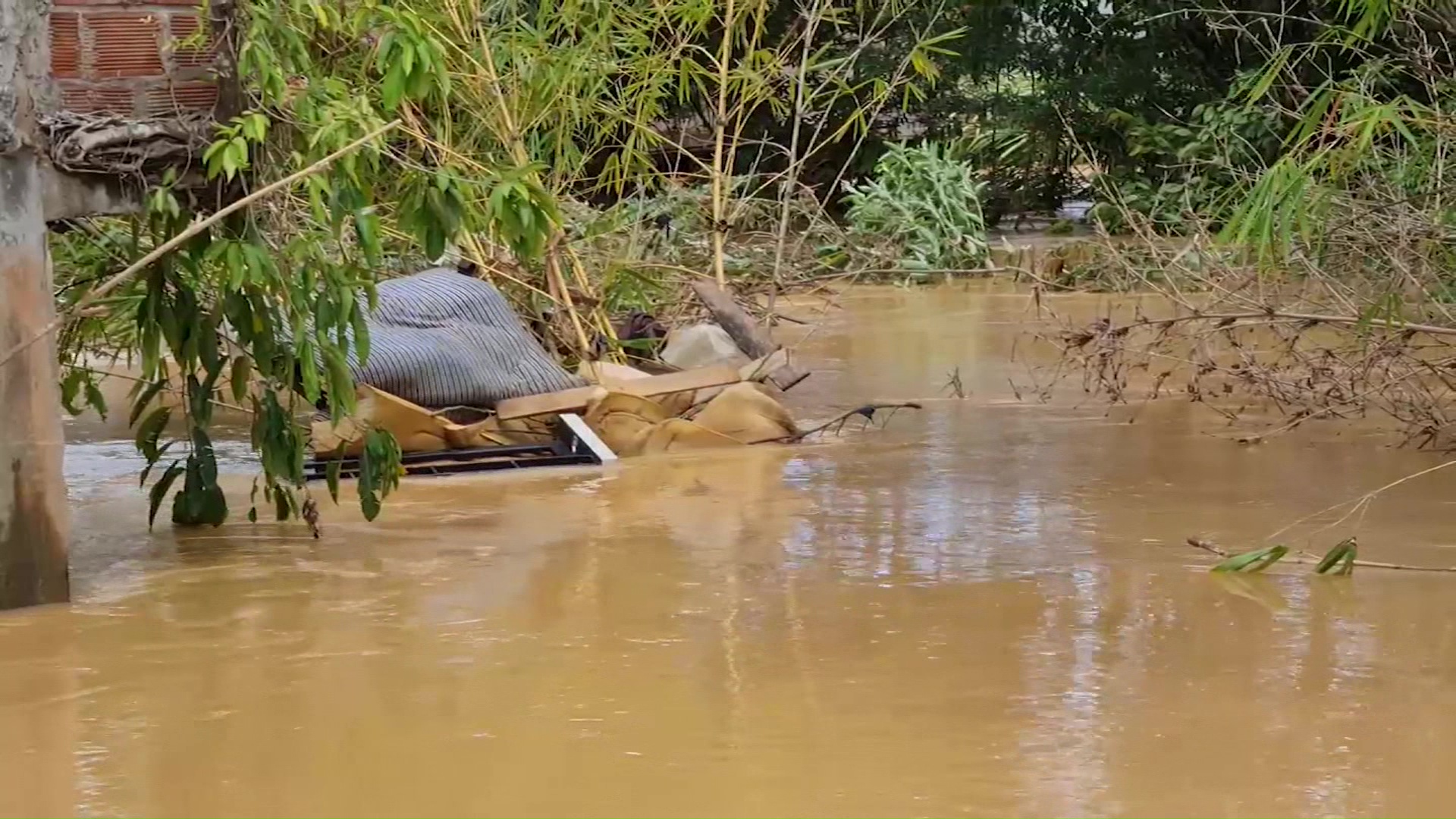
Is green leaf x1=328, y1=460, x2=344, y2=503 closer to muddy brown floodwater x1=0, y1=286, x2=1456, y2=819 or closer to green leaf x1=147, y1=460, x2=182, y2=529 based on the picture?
muddy brown floodwater x1=0, y1=286, x2=1456, y2=819

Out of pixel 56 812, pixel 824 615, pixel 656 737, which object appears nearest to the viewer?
pixel 56 812

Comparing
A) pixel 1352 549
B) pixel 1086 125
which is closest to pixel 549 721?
pixel 1352 549

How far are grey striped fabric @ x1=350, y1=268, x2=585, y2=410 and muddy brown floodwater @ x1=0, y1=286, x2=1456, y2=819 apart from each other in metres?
0.77

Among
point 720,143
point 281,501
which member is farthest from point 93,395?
point 720,143

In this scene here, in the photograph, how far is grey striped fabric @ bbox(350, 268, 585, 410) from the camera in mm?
7699

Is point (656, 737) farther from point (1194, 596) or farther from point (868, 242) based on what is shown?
point (868, 242)

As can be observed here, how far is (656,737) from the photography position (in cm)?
394

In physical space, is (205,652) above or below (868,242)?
below

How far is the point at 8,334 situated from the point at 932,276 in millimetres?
11113

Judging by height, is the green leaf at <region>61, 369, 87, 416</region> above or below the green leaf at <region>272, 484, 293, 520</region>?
above

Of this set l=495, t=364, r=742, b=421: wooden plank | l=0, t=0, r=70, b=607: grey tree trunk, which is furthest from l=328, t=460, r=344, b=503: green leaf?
l=495, t=364, r=742, b=421: wooden plank

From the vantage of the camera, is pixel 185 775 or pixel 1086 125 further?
pixel 1086 125

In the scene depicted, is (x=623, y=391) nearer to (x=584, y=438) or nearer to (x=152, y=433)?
(x=584, y=438)

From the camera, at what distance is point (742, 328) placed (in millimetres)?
9031
